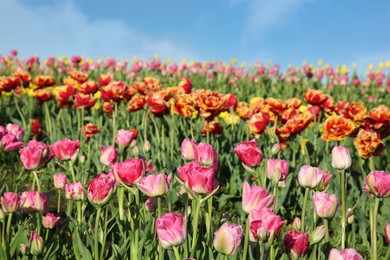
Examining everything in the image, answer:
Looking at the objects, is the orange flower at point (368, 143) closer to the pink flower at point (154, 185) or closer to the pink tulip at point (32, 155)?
the pink flower at point (154, 185)

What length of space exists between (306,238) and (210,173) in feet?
1.40

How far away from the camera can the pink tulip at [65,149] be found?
2.51m

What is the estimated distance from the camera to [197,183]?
1641 millimetres

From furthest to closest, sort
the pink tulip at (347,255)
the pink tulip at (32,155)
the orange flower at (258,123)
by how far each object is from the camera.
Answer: the orange flower at (258,123) < the pink tulip at (32,155) < the pink tulip at (347,255)

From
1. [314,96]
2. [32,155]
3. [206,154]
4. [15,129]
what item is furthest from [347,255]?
[314,96]

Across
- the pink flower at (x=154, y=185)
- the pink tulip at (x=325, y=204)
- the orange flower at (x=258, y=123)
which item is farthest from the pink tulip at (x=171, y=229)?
the orange flower at (x=258, y=123)

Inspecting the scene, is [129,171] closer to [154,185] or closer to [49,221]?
[154,185]

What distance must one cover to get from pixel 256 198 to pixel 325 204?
27 centimetres

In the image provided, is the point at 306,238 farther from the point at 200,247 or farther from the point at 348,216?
the point at 348,216

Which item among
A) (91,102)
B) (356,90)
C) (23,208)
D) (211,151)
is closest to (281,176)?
(211,151)

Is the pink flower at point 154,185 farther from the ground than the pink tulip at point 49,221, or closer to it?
farther from the ground

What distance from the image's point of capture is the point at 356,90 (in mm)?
11484

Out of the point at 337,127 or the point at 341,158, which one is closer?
the point at 341,158

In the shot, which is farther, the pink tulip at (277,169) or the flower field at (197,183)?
the pink tulip at (277,169)
